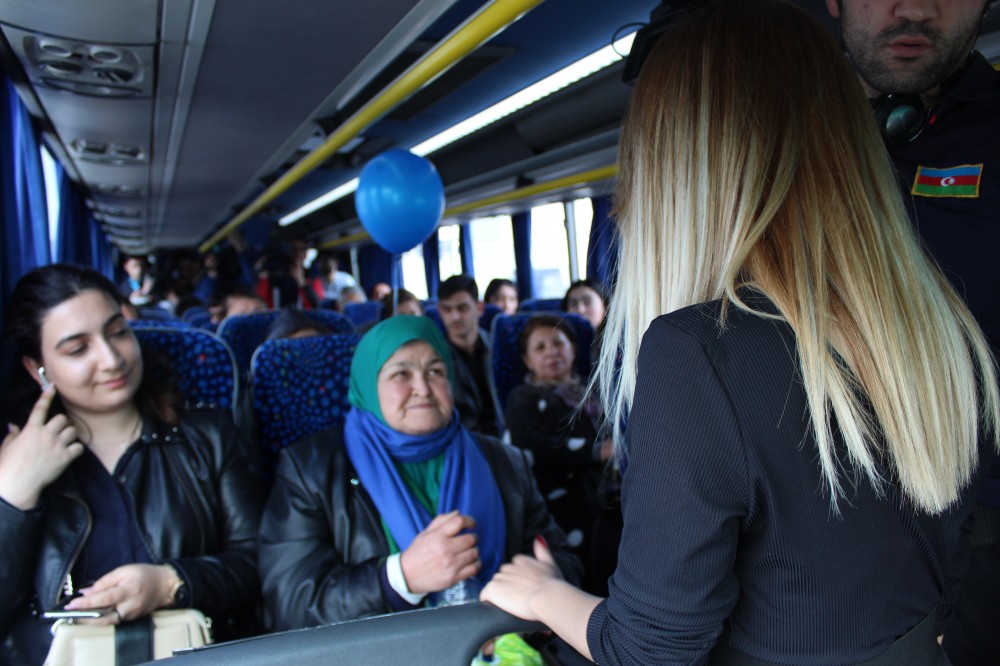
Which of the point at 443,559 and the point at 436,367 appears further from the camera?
the point at 436,367

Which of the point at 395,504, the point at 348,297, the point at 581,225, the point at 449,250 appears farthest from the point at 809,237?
the point at 449,250

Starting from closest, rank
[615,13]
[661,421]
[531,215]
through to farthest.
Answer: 1. [661,421]
2. [615,13]
3. [531,215]

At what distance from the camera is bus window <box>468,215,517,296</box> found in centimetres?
1019

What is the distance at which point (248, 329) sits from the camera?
384cm

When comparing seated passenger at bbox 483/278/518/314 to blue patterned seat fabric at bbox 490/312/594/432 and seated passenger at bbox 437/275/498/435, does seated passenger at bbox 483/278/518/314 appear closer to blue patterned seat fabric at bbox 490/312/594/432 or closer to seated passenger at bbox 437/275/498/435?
seated passenger at bbox 437/275/498/435

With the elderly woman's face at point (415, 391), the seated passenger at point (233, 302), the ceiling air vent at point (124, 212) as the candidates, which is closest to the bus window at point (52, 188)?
the seated passenger at point (233, 302)

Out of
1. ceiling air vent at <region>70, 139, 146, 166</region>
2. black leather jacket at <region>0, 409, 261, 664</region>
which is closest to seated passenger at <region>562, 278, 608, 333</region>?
black leather jacket at <region>0, 409, 261, 664</region>

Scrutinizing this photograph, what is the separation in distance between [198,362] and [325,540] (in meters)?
0.80

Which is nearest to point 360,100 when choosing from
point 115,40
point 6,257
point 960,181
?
point 115,40

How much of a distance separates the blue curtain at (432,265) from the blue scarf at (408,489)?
10.9 metres

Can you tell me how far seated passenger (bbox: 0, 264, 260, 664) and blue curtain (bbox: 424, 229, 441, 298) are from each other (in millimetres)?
10903

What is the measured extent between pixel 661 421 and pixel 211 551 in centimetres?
158

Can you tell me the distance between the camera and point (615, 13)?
354 centimetres

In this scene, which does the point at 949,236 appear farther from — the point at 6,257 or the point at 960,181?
the point at 6,257
